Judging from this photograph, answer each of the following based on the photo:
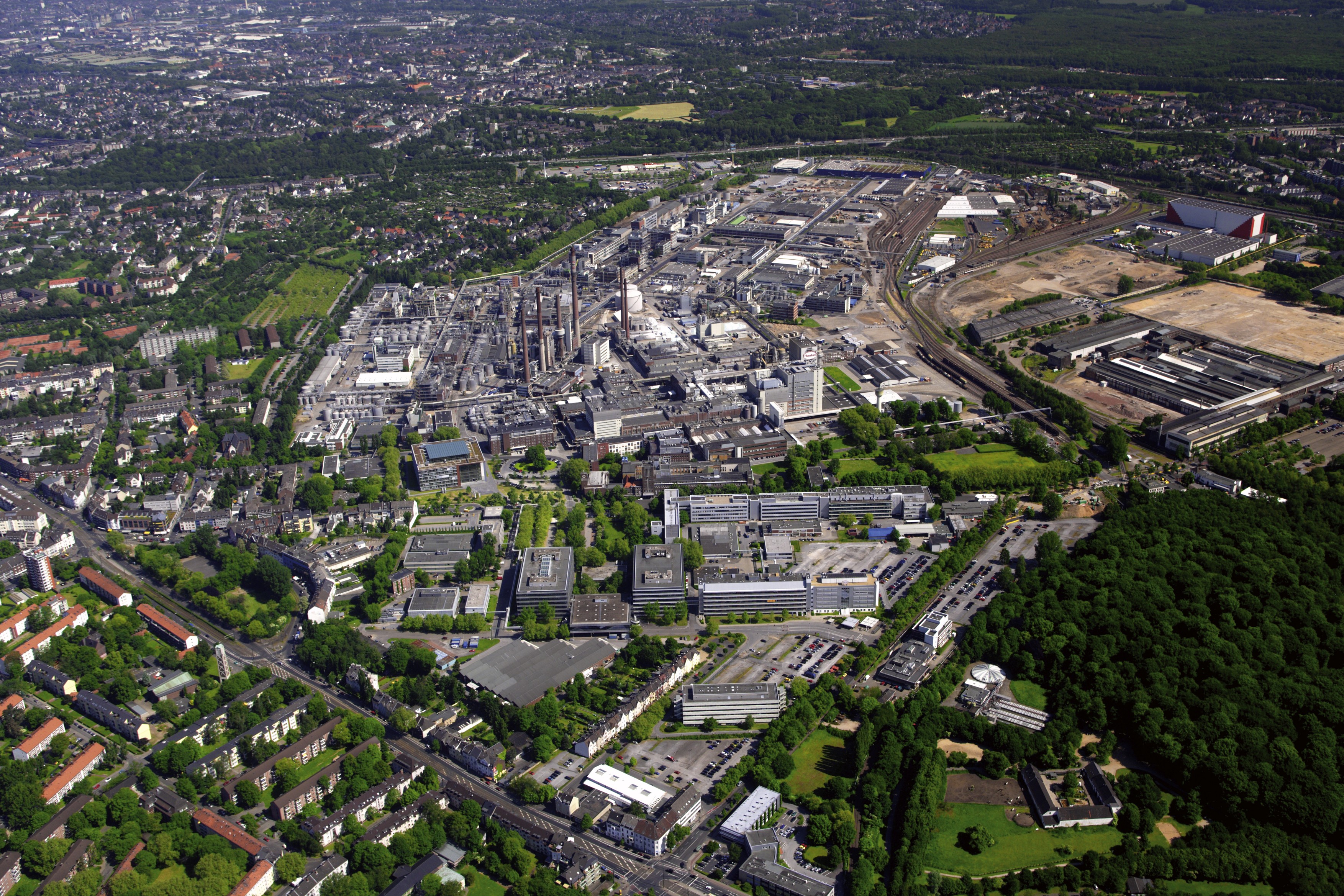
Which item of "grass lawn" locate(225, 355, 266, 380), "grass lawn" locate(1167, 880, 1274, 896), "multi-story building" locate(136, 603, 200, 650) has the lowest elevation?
"grass lawn" locate(225, 355, 266, 380)

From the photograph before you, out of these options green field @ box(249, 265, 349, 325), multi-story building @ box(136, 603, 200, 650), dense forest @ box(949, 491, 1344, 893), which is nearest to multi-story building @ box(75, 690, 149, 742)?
multi-story building @ box(136, 603, 200, 650)

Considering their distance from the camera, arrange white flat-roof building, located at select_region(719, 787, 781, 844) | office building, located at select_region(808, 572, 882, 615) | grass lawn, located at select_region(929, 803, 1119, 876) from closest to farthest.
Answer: grass lawn, located at select_region(929, 803, 1119, 876) → white flat-roof building, located at select_region(719, 787, 781, 844) → office building, located at select_region(808, 572, 882, 615)

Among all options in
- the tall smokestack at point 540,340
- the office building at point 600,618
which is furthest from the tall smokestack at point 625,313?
the office building at point 600,618

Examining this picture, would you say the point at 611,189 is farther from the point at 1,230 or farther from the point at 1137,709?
the point at 1137,709

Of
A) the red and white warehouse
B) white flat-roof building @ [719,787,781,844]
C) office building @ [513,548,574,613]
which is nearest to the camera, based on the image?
white flat-roof building @ [719,787,781,844]

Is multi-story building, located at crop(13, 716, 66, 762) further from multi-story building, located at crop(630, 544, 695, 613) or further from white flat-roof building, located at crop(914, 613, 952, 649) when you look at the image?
white flat-roof building, located at crop(914, 613, 952, 649)

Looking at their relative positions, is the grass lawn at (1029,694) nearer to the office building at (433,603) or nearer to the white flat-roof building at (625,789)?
the white flat-roof building at (625,789)

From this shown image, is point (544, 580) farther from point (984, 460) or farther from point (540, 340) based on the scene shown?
point (540, 340)

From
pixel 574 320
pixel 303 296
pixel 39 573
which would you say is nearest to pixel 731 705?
pixel 39 573
